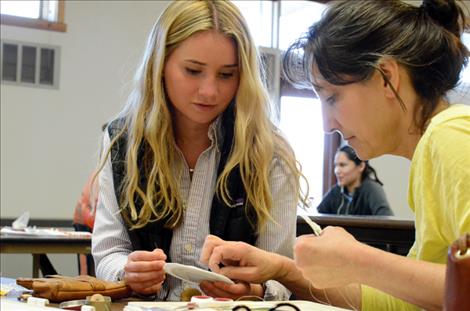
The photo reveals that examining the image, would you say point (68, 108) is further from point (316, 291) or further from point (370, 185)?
point (316, 291)

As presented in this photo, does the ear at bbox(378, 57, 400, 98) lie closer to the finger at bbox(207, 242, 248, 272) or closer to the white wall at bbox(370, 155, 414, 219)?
the finger at bbox(207, 242, 248, 272)

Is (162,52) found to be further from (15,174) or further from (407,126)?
(15,174)

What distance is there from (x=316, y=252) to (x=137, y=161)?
0.76 meters

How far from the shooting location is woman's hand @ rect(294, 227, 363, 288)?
104 centimetres

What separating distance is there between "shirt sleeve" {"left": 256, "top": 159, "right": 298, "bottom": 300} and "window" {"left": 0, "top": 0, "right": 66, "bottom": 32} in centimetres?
480

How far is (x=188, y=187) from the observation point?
5.66 ft

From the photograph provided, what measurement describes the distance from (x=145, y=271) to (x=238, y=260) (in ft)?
0.63

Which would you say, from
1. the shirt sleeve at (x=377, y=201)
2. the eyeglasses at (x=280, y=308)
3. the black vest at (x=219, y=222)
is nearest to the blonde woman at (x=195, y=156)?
the black vest at (x=219, y=222)

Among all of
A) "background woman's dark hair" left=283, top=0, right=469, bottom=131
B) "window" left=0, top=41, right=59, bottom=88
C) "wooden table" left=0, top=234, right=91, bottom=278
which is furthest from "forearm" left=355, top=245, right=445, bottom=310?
"window" left=0, top=41, right=59, bottom=88

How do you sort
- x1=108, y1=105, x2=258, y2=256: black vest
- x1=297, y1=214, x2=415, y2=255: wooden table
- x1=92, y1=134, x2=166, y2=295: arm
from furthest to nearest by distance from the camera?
x1=297, y1=214, x2=415, y2=255: wooden table → x1=108, y1=105, x2=258, y2=256: black vest → x1=92, y1=134, x2=166, y2=295: arm

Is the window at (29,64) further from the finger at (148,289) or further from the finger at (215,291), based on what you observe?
the finger at (215,291)

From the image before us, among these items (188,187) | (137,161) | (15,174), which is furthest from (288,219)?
(15,174)

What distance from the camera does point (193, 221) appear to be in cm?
166

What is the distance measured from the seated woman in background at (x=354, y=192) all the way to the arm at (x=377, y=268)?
4206 mm
